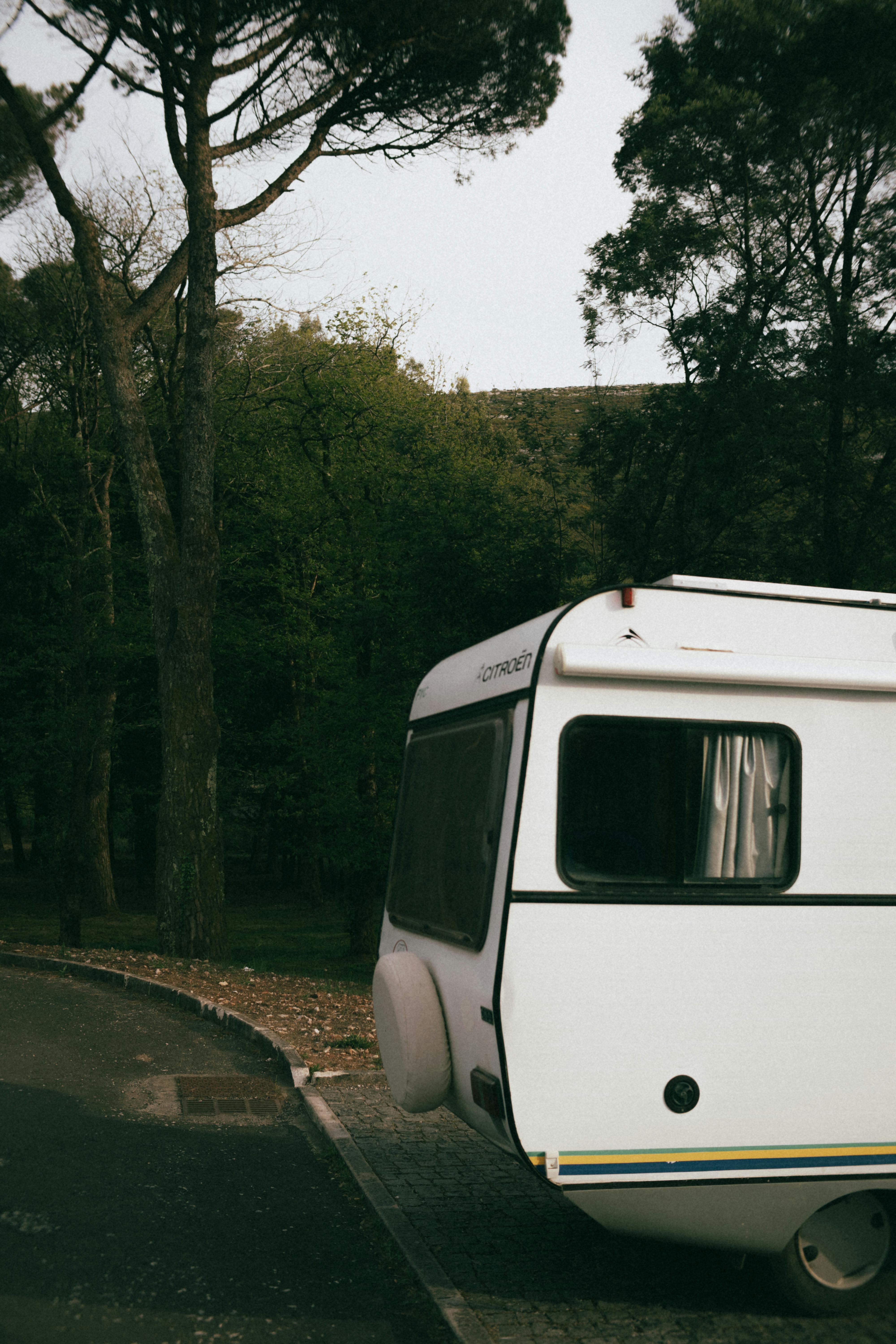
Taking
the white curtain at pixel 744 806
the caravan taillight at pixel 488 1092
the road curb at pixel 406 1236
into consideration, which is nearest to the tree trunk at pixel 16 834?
the road curb at pixel 406 1236

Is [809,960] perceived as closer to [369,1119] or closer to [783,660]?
[783,660]

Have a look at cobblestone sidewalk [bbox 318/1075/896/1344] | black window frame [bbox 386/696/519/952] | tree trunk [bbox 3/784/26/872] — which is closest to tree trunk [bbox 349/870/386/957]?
cobblestone sidewalk [bbox 318/1075/896/1344]

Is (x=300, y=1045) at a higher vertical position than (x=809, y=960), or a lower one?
lower

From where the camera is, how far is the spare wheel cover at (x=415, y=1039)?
4867 millimetres

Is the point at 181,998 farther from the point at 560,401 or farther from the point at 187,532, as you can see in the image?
the point at 560,401

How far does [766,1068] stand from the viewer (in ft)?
14.3

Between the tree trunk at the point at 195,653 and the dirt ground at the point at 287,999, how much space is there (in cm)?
77

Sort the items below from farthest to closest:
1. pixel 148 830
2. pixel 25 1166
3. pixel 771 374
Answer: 1. pixel 148 830
2. pixel 771 374
3. pixel 25 1166

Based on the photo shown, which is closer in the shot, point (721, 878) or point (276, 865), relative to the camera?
point (721, 878)

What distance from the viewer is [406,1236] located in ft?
17.1

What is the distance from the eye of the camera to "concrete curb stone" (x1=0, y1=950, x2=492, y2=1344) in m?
4.48

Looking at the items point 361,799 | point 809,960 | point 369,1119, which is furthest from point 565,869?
point 361,799

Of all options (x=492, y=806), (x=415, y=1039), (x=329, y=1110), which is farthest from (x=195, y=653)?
(x=492, y=806)

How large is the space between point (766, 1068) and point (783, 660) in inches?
62.7
